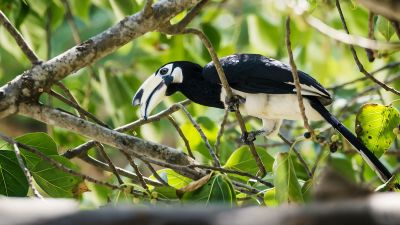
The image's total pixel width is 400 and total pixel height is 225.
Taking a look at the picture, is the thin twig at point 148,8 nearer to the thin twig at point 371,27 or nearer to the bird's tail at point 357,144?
the thin twig at point 371,27

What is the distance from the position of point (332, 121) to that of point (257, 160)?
60 centimetres

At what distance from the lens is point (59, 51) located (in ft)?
15.5

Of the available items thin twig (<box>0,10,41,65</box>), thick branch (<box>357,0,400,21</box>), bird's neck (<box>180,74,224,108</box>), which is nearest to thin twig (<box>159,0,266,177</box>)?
thin twig (<box>0,10,41,65</box>)

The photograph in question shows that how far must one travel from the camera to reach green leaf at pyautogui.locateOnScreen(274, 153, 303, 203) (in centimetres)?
230

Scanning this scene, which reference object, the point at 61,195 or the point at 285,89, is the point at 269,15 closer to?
the point at 285,89

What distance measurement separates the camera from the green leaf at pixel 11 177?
2545mm

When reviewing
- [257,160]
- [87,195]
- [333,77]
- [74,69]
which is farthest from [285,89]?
[333,77]

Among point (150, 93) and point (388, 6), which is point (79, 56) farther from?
point (388, 6)

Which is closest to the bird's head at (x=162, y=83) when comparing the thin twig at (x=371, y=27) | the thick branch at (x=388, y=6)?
the thin twig at (x=371, y=27)

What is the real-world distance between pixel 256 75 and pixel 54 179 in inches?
50.1

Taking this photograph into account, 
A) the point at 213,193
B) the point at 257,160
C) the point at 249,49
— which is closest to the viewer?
the point at 213,193

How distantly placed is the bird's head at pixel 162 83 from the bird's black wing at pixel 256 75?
18 cm

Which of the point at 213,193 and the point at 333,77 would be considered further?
the point at 333,77

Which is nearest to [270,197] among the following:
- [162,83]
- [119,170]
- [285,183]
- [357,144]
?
[285,183]
